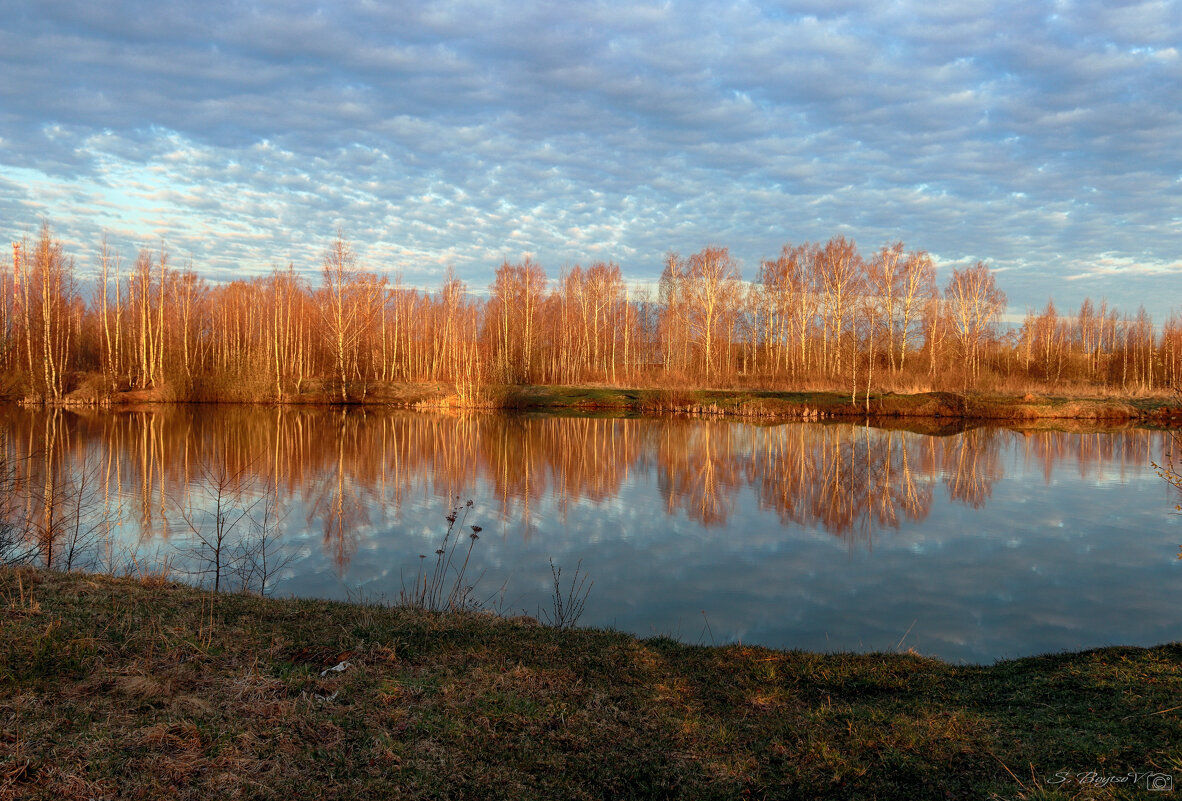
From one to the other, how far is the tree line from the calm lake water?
54.6 feet

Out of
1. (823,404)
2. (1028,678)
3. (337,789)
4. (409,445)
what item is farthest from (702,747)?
(823,404)

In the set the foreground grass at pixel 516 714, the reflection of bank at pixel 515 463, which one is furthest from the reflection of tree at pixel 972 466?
the foreground grass at pixel 516 714

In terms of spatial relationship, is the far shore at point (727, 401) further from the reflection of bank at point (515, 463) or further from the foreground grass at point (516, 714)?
the foreground grass at point (516, 714)

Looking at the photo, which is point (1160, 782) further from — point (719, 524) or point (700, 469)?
point (700, 469)

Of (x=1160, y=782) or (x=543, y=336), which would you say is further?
(x=543, y=336)

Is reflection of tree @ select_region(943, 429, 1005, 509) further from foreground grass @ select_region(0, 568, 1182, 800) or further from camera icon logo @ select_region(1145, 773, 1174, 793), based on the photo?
camera icon logo @ select_region(1145, 773, 1174, 793)

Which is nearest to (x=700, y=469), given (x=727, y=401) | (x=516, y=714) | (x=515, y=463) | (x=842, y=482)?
(x=842, y=482)

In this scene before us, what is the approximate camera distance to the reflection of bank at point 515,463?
12.7 m

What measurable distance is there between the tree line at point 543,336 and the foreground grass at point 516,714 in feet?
107

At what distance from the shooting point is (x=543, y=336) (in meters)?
55.4

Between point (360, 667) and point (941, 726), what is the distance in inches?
140

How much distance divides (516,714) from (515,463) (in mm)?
14272

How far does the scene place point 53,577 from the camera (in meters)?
6.54

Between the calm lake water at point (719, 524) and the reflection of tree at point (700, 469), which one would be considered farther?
the reflection of tree at point (700, 469)
